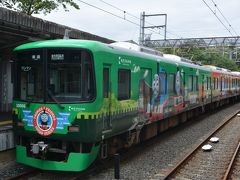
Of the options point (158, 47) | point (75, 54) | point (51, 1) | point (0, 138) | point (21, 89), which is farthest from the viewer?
point (158, 47)

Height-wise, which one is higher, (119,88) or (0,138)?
(119,88)

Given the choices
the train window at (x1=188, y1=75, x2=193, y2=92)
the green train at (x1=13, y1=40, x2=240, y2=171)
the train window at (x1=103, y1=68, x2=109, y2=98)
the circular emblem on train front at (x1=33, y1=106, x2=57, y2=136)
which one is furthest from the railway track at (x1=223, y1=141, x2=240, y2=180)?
the train window at (x1=188, y1=75, x2=193, y2=92)

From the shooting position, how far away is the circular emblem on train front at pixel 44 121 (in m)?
7.32

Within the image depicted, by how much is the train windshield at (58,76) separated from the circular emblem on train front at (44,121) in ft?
0.70

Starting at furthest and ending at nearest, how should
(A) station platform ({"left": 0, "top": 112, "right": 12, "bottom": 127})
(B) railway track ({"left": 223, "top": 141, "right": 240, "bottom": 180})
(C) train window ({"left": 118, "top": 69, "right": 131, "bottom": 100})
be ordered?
1. (A) station platform ({"left": 0, "top": 112, "right": 12, "bottom": 127})
2. (C) train window ({"left": 118, "top": 69, "right": 131, "bottom": 100})
3. (B) railway track ({"left": 223, "top": 141, "right": 240, "bottom": 180})

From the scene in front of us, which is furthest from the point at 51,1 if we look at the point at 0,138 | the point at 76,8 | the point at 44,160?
the point at 44,160

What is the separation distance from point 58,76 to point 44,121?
0.90 metres

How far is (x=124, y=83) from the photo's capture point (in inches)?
346

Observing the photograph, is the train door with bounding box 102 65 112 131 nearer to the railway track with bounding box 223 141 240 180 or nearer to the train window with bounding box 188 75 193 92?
the railway track with bounding box 223 141 240 180

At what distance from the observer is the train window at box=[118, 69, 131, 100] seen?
8.53 metres

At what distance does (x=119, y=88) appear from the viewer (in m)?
8.51

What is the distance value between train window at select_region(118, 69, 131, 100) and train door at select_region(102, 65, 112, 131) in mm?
605

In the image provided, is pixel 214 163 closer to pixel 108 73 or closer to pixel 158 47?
pixel 108 73

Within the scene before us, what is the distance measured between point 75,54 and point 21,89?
1.47 m
